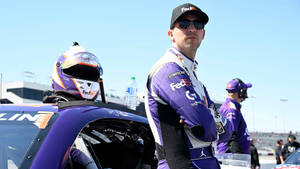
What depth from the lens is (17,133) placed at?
2.21m

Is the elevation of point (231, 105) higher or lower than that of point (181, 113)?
lower

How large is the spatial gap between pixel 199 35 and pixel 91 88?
187 centimetres

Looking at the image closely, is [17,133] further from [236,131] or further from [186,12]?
[236,131]

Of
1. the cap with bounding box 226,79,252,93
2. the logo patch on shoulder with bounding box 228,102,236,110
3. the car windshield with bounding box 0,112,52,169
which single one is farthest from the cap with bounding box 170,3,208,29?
the cap with bounding box 226,79,252,93

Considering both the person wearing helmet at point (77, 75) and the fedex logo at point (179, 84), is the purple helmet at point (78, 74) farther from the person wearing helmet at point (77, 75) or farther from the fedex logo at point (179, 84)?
the fedex logo at point (179, 84)

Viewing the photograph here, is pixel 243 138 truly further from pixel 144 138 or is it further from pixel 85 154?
pixel 85 154

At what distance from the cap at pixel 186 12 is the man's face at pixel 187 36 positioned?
29 millimetres

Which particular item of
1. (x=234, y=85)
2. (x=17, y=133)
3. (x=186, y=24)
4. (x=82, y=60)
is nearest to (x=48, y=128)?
(x=17, y=133)

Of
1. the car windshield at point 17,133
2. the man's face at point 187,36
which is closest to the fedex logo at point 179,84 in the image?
the man's face at point 187,36

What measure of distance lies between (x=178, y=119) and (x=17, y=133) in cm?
98

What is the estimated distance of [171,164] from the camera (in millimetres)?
1982

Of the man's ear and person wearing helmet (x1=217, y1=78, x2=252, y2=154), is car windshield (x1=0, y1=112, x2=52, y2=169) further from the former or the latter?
person wearing helmet (x1=217, y1=78, x2=252, y2=154)

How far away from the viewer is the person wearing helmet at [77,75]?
3804mm

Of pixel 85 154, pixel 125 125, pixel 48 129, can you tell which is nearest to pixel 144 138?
pixel 125 125
